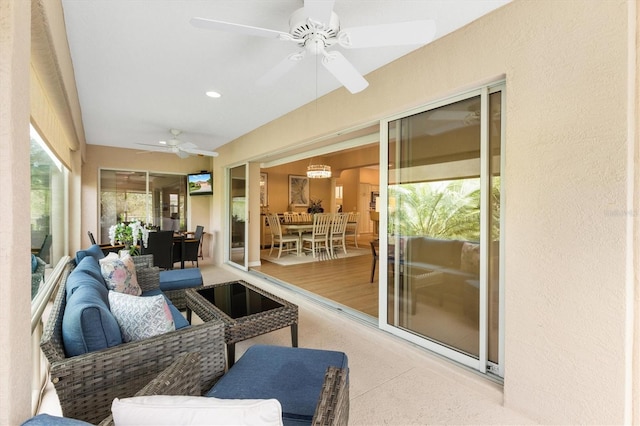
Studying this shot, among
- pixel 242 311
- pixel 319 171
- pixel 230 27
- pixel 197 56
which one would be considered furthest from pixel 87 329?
pixel 319 171

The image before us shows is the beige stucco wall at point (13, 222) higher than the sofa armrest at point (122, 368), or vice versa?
the beige stucco wall at point (13, 222)

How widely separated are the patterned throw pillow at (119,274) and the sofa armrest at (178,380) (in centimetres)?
160

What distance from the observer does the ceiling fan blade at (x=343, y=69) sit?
1859 millimetres

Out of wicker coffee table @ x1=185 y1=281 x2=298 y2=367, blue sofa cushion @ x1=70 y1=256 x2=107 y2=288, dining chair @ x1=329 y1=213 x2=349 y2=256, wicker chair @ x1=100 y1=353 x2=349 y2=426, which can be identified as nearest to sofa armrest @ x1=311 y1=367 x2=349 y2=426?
wicker chair @ x1=100 y1=353 x2=349 y2=426

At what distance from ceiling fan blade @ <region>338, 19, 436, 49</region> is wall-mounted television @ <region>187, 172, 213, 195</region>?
5.85 metres

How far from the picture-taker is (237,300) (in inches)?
110

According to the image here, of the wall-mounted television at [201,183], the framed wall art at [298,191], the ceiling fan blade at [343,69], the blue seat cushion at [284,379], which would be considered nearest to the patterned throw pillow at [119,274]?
the blue seat cushion at [284,379]

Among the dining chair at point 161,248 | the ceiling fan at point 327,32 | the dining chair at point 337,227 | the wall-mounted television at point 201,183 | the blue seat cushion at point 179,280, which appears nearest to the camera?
the ceiling fan at point 327,32

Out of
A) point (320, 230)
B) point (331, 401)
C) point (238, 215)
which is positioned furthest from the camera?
point (320, 230)

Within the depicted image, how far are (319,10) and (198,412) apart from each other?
1.80 meters

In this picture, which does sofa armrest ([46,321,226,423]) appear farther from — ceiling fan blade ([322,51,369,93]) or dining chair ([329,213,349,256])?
dining chair ([329,213,349,256])

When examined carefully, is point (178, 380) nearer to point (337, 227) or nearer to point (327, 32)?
point (327, 32)

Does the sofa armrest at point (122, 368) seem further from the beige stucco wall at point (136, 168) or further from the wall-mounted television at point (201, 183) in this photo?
the wall-mounted television at point (201, 183)

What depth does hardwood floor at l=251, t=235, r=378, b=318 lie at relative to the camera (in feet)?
12.6
